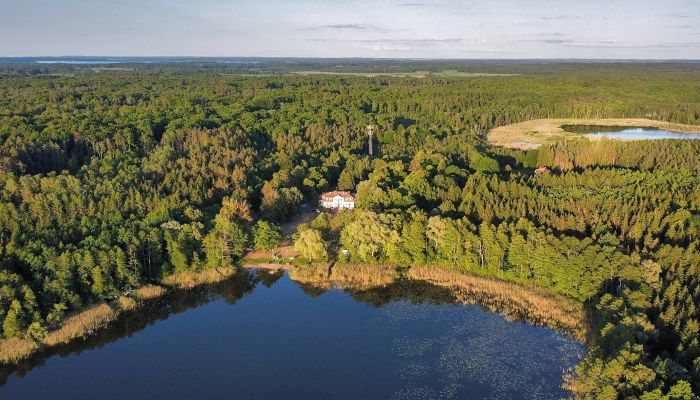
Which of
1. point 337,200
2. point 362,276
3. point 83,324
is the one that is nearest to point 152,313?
point 83,324

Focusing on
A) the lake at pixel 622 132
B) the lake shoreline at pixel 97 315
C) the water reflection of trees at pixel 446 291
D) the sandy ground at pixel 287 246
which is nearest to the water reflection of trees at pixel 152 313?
the lake shoreline at pixel 97 315

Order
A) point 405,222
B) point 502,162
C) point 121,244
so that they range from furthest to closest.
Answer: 1. point 502,162
2. point 405,222
3. point 121,244

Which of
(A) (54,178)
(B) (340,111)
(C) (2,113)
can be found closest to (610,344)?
(A) (54,178)

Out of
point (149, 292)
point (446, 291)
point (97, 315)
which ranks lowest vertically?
point (446, 291)

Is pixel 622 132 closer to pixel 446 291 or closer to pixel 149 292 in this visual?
pixel 446 291

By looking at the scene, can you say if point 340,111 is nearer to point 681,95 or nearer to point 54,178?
point 54,178
